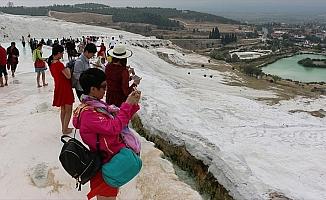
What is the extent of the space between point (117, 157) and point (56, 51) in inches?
161

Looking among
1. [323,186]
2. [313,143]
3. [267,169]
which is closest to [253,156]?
[267,169]

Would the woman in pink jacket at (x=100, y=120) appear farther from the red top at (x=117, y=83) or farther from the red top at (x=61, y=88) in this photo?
the red top at (x=61, y=88)

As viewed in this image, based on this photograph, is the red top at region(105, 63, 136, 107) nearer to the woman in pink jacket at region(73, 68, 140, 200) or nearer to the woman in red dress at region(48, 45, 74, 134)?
the woman in red dress at region(48, 45, 74, 134)

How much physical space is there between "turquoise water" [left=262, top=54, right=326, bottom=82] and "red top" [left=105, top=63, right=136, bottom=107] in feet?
197

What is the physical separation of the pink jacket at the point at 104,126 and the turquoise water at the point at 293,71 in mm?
62644

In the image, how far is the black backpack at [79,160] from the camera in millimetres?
3220

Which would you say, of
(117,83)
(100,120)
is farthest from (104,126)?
(117,83)

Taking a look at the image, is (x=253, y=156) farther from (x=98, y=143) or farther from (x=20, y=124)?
(x=98, y=143)

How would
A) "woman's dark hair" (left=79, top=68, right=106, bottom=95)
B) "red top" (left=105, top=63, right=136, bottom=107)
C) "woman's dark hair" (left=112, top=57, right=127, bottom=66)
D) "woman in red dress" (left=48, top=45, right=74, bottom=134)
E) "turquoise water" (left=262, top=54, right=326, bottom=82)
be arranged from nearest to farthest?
"woman's dark hair" (left=79, top=68, right=106, bottom=95) < "woman's dark hair" (left=112, top=57, right=127, bottom=66) < "red top" (left=105, top=63, right=136, bottom=107) < "woman in red dress" (left=48, top=45, right=74, bottom=134) < "turquoise water" (left=262, top=54, right=326, bottom=82)

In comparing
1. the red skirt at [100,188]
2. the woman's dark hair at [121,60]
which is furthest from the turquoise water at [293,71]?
the red skirt at [100,188]

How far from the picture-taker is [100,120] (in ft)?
10.6

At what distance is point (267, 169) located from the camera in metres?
9.43

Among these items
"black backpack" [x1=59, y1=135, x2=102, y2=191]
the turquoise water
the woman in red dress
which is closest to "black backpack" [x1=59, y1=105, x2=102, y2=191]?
"black backpack" [x1=59, y1=135, x2=102, y2=191]

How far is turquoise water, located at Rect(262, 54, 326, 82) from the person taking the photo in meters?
65.9
